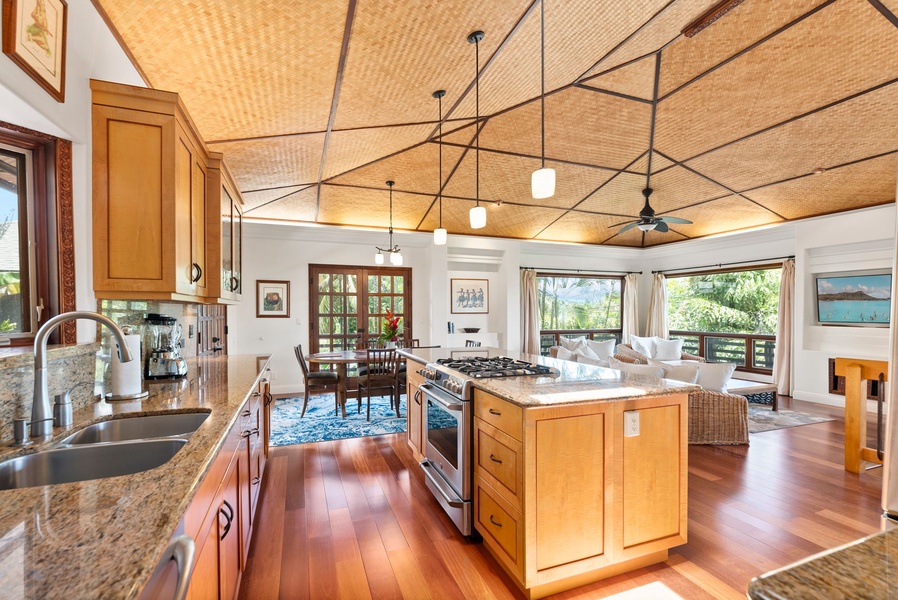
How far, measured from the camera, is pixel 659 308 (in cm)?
805

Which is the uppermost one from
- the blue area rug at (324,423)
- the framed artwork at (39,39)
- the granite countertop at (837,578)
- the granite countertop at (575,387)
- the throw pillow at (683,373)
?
the framed artwork at (39,39)

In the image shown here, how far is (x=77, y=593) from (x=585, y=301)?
8508 millimetres

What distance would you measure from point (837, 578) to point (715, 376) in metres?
4.11

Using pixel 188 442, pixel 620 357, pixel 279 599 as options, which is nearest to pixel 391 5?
pixel 188 442

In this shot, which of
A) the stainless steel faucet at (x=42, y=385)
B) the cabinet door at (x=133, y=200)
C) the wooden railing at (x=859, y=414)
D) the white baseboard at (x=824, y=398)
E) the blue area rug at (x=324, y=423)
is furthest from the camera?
the white baseboard at (x=824, y=398)

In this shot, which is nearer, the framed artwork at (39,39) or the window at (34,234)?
the framed artwork at (39,39)

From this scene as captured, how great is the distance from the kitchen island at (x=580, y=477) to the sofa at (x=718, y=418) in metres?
2.19

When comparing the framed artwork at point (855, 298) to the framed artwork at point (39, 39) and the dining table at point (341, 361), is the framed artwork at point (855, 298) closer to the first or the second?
the dining table at point (341, 361)

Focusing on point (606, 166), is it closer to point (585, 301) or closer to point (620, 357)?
point (620, 357)

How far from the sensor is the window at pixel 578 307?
8047 mm

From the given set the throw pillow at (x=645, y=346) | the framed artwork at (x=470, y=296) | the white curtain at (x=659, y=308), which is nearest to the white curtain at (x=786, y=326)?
the throw pillow at (x=645, y=346)

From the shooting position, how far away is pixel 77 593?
59 centimetres

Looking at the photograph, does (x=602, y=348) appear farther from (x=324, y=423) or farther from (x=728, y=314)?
(x=324, y=423)

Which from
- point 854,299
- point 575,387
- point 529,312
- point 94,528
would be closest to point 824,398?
point 854,299
